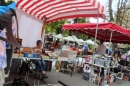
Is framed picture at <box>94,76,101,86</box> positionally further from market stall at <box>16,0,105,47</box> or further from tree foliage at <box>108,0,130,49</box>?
tree foliage at <box>108,0,130,49</box>

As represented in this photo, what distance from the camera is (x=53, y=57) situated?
13.4 ft

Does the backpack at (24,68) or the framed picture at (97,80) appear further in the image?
the framed picture at (97,80)

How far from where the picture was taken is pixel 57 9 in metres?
4.57

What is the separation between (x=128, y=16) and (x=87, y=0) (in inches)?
724

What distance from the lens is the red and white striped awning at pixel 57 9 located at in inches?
145

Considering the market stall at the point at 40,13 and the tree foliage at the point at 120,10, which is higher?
the tree foliage at the point at 120,10

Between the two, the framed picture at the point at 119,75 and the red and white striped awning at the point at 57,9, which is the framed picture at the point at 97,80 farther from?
the red and white striped awning at the point at 57,9

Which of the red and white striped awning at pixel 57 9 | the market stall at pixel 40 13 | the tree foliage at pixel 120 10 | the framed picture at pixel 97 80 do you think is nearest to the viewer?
the red and white striped awning at pixel 57 9

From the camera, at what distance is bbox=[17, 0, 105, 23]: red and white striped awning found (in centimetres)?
369

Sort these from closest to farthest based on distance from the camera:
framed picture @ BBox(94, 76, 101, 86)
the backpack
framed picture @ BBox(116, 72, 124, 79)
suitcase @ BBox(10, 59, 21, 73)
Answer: the backpack → suitcase @ BBox(10, 59, 21, 73) → framed picture @ BBox(94, 76, 101, 86) → framed picture @ BBox(116, 72, 124, 79)

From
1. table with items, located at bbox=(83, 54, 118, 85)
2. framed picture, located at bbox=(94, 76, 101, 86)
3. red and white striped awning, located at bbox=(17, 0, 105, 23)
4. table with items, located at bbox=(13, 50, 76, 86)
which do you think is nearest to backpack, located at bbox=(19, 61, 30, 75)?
table with items, located at bbox=(13, 50, 76, 86)

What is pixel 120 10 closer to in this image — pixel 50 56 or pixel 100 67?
pixel 100 67

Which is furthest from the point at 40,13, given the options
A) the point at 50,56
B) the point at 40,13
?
the point at 50,56

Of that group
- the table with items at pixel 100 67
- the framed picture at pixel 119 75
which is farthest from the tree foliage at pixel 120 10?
the table with items at pixel 100 67
